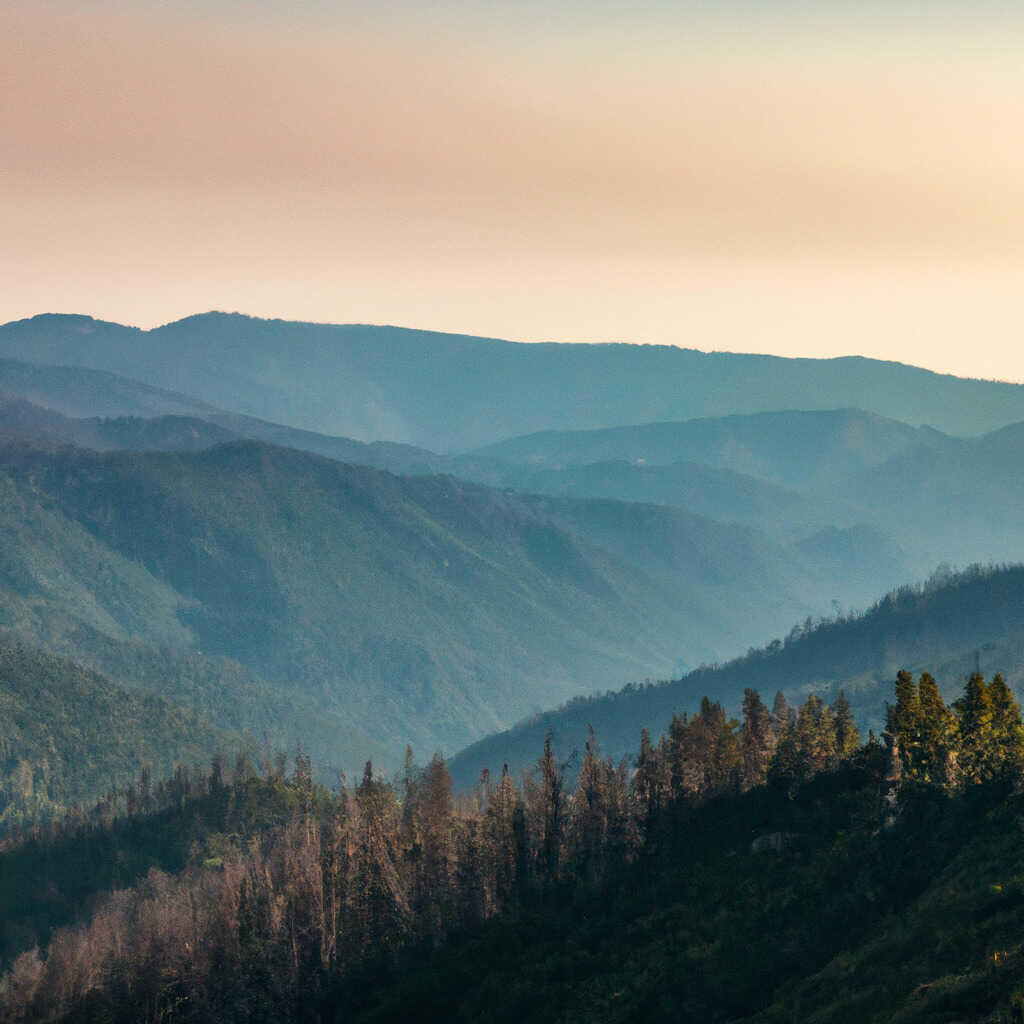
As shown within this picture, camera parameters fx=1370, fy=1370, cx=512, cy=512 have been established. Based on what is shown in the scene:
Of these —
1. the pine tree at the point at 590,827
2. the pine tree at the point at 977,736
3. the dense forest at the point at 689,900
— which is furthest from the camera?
the pine tree at the point at 590,827

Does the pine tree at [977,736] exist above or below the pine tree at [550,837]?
above

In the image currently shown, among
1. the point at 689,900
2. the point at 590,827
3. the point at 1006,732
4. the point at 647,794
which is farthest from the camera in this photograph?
the point at 590,827

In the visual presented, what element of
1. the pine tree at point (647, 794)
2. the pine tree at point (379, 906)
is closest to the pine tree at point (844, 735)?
the pine tree at point (647, 794)

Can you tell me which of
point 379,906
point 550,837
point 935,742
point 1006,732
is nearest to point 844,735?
point 935,742

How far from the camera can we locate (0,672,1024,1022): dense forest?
128625 mm

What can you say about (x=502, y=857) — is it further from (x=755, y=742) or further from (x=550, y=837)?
(x=755, y=742)

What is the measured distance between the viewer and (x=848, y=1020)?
108 metres

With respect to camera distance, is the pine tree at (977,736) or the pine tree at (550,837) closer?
the pine tree at (977,736)

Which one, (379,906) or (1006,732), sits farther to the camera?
(379,906)

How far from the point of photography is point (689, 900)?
154 metres

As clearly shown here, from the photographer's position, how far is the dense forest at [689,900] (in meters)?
129

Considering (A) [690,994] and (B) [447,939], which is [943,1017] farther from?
(B) [447,939]

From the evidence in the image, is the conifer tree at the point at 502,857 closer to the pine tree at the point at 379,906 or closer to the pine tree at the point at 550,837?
the pine tree at the point at 550,837

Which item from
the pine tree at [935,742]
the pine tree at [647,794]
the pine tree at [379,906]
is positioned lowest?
the pine tree at [379,906]
